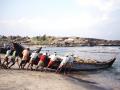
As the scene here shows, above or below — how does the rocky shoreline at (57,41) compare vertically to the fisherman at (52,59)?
below

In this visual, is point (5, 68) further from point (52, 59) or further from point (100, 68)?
point (100, 68)

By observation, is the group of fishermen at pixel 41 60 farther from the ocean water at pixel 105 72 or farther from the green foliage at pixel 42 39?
the green foliage at pixel 42 39

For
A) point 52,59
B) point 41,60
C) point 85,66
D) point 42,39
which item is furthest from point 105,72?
point 42,39

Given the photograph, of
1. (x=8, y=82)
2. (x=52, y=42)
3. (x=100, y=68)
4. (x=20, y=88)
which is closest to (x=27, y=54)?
(x=8, y=82)

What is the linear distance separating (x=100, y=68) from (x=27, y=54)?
11211mm

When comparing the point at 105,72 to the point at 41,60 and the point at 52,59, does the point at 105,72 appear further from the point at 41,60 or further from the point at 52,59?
the point at 41,60

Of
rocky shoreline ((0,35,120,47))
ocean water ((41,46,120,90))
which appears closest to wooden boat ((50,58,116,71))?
ocean water ((41,46,120,90))

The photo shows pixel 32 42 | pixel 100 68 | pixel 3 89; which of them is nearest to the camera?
pixel 3 89

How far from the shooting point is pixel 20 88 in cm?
1269

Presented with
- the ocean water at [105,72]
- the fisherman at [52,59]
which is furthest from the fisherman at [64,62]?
the ocean water at [105,72]

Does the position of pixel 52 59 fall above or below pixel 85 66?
above

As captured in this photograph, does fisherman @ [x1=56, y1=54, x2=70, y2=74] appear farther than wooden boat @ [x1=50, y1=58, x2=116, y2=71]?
No

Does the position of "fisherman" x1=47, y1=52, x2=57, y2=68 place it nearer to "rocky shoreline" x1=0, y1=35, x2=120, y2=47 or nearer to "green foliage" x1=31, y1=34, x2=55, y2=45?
"rocky shoreline" x1=0, y1=35, x2=120, y2=47

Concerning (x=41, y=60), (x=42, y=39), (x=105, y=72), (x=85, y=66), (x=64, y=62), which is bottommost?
(x=42, y=39)
